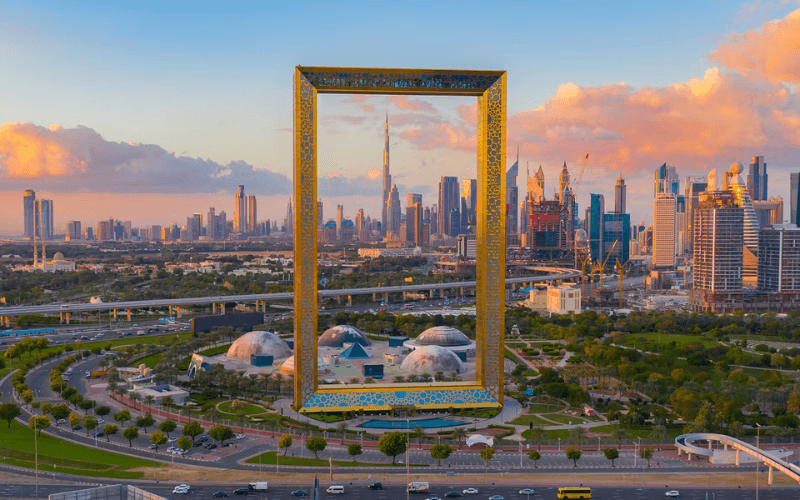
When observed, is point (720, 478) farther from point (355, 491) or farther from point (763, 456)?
point (355, 491)

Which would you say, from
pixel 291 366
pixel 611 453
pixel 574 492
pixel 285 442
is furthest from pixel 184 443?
pixel 611 453

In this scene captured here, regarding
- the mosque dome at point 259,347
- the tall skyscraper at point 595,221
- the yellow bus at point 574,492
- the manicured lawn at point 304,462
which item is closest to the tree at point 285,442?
the manicured lawn at point 304,462

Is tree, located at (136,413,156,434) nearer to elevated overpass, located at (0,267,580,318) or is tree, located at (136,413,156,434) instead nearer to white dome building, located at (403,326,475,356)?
white dome building, located at (403,326,475,356)

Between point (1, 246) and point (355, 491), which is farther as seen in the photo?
point (1, 246)

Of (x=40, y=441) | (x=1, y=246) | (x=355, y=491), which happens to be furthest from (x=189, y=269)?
(x=355, y=491)

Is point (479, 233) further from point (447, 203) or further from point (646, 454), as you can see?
point (447, 203)

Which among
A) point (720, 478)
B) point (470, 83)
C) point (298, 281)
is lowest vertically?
point (720, 478)

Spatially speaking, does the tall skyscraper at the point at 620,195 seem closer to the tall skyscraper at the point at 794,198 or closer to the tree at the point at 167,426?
the tall skyscraper at the point at 794,198
